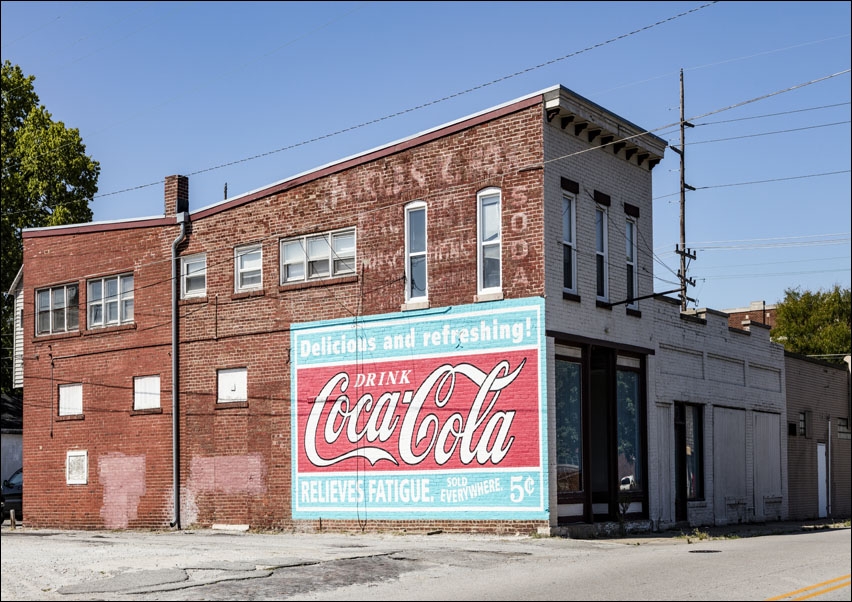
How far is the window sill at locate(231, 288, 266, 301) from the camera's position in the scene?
27438mm

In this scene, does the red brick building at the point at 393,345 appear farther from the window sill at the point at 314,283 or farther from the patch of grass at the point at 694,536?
the patch of grass at the point at 694,536

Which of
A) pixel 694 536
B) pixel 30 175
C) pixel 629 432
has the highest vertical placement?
pixel 30 175

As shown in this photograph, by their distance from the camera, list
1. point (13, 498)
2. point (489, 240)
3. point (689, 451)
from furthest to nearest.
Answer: point (13, 498), point (689, 451), point (489, 240)

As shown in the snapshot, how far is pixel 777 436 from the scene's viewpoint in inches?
1325

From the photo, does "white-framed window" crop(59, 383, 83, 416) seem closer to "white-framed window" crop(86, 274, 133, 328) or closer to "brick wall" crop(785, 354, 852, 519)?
"white-framed window" crop(86, 274, 133, 328)

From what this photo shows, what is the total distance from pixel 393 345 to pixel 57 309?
42.1ft

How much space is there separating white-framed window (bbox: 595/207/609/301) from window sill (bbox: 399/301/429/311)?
13.5ft

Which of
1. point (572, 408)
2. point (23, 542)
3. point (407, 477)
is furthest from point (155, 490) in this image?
point (572, 408)

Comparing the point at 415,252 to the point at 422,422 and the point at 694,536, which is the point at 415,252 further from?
the point at 694,536

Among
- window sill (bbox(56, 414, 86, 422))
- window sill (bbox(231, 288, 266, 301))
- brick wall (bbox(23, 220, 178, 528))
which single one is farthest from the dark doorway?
window sill (bbox(56, 414, 86, 422))

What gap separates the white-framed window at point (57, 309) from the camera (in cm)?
3188

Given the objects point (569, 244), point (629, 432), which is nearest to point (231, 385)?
point (569, 244)

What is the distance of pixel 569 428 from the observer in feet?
77.0

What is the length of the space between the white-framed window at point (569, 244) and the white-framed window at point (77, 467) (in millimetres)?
15451
